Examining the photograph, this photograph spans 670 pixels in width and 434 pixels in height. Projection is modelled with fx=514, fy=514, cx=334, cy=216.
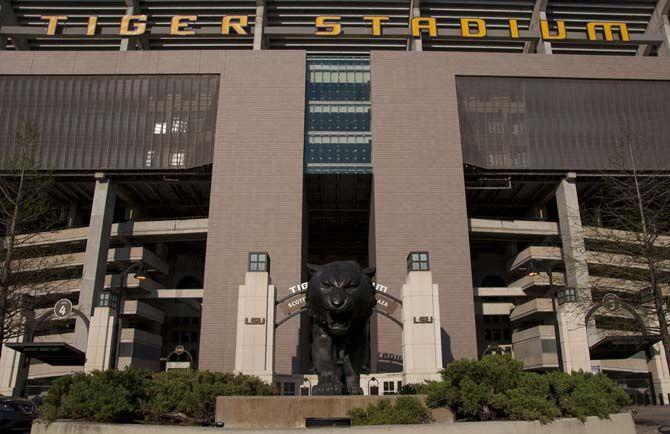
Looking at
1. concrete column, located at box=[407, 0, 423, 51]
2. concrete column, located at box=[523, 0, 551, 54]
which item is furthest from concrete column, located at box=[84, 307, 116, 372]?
concrete column, located at box=[523, 0, 551, 54]

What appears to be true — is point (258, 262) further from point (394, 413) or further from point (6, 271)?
point (394, 413)

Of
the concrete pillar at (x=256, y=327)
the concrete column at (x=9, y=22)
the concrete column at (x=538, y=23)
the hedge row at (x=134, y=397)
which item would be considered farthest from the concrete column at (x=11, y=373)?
→ the concrete column at (x=538, y=23)

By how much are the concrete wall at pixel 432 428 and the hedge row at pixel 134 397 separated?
541 mm

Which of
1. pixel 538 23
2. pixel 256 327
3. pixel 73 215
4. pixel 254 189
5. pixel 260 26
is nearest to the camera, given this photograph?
pixel 256 327

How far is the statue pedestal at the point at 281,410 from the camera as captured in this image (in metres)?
9.24

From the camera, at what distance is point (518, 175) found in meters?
45.3

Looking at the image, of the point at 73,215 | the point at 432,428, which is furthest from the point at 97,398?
the point at 73,215

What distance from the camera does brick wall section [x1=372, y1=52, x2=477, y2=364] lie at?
3997 cm

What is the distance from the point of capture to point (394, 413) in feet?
28.7

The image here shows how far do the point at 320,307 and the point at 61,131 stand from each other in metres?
42.1

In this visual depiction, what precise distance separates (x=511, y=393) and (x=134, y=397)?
691 cm

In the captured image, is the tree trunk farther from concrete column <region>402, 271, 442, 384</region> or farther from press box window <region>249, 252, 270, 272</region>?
concrete column <region>402, 271, 442, 384</region>

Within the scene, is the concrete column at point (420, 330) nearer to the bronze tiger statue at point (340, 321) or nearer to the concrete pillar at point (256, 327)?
the concrete pillar at point (256, 327)

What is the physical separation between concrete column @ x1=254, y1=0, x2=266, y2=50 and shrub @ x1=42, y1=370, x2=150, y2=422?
44015mm
